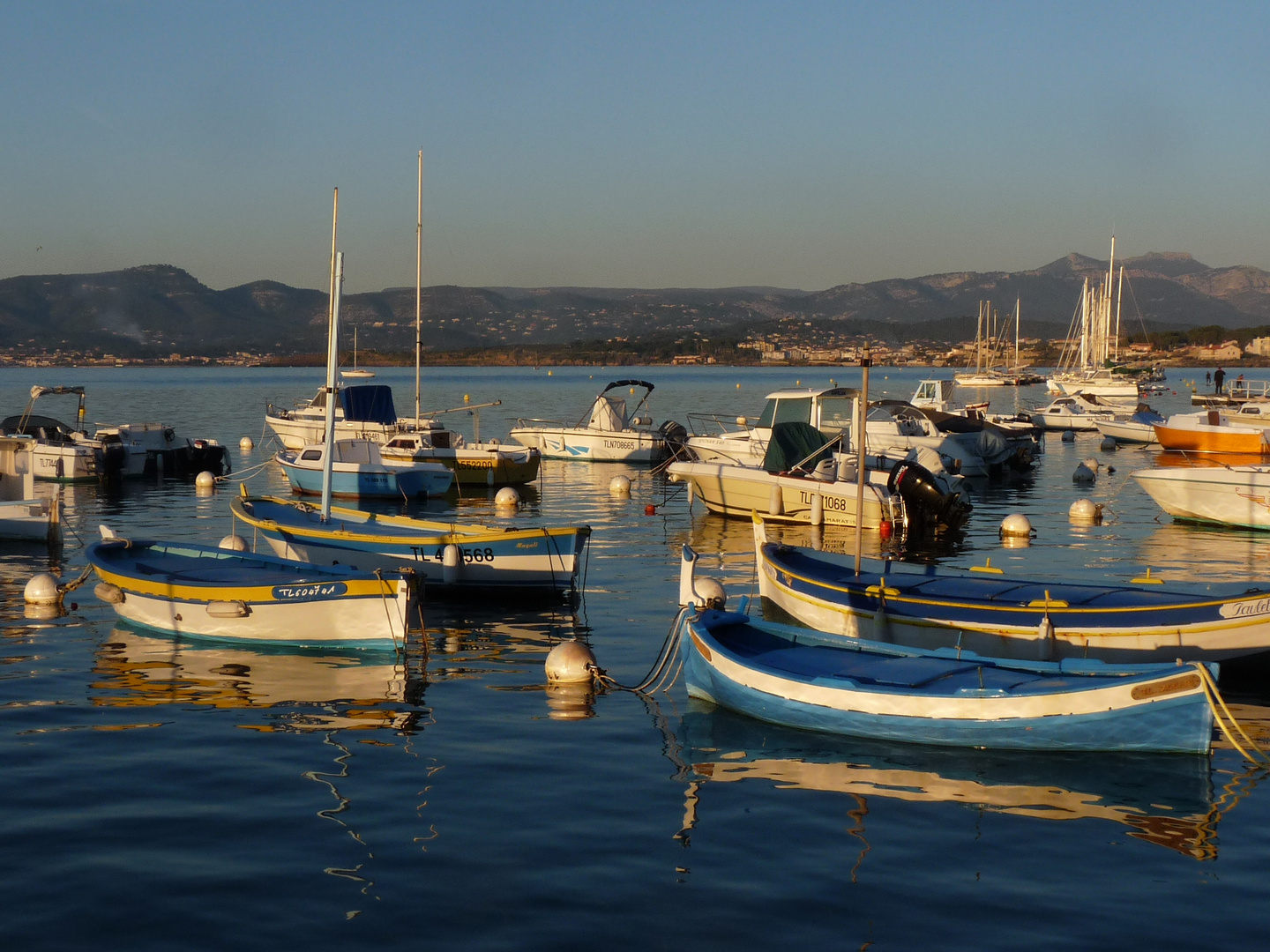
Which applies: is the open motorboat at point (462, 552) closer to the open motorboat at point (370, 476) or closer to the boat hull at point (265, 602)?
the boat hull at point (265, 602)

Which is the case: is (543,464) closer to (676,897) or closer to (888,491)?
(888,491)

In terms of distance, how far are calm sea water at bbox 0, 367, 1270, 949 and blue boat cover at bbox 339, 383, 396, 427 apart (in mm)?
27601

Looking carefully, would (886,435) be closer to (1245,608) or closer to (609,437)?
(609,437)

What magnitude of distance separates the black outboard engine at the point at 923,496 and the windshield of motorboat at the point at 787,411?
5.95m

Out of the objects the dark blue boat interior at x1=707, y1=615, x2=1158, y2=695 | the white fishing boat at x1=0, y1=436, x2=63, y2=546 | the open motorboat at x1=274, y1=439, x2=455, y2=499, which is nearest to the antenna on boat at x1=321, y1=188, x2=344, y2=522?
the white fishing boat at x1=0, y1=436, x2=63, y2=546

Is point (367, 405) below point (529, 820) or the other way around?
the other way around

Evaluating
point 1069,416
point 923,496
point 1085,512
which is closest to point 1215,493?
point 1085,512

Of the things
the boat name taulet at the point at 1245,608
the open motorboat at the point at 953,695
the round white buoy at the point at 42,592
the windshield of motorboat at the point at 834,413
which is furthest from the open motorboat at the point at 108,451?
the boat name taulet at the point at 1245,608

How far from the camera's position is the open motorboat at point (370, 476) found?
36062 mm

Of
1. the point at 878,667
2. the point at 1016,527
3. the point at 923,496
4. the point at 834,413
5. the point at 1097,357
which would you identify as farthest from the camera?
the point at 1097,357

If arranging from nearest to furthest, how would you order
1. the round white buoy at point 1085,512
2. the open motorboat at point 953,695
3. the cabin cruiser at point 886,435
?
the open motorboat at point 953,695 < the round white buoy at point 1085,512 < the cabin cruiser at point 886,435

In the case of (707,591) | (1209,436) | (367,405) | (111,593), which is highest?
(367,405)

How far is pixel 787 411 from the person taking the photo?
3591 cm

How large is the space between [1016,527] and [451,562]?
14453mm
